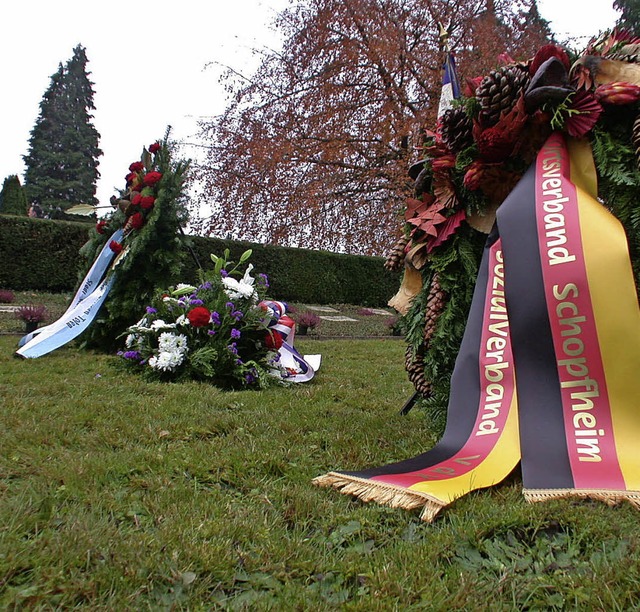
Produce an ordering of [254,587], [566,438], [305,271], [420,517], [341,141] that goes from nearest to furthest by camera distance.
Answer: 1. [254,587]
2. [420,517]
3. [566,438]
4. [341,141]
5. [305,271]

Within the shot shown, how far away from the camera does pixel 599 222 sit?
6.19 ft

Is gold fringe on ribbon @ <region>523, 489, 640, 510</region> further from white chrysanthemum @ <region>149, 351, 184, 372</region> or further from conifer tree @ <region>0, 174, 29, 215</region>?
conifer tree @ <region>0, 174, 29, 215</region>

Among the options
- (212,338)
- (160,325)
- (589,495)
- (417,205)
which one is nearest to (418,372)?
(417,205)

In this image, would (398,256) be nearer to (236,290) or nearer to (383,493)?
(383,493)

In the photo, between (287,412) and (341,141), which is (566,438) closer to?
(287,412)

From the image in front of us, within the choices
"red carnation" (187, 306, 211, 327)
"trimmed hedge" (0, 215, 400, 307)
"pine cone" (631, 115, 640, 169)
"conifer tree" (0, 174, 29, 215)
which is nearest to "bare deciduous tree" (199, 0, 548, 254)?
"trimmed hedge" (0, 215, 400, 307)

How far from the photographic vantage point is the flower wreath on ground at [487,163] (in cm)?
193

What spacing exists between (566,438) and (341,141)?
33.0ft

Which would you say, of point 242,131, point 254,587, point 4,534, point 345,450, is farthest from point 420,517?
point 242,131

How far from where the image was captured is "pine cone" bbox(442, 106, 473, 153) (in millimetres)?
2299

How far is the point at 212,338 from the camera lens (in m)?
4.22

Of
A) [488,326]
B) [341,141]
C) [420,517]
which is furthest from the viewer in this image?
[341,141]

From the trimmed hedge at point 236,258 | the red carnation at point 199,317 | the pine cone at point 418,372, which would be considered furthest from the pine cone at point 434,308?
the trimmed hedge at point 236,258

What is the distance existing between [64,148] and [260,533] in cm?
3755
